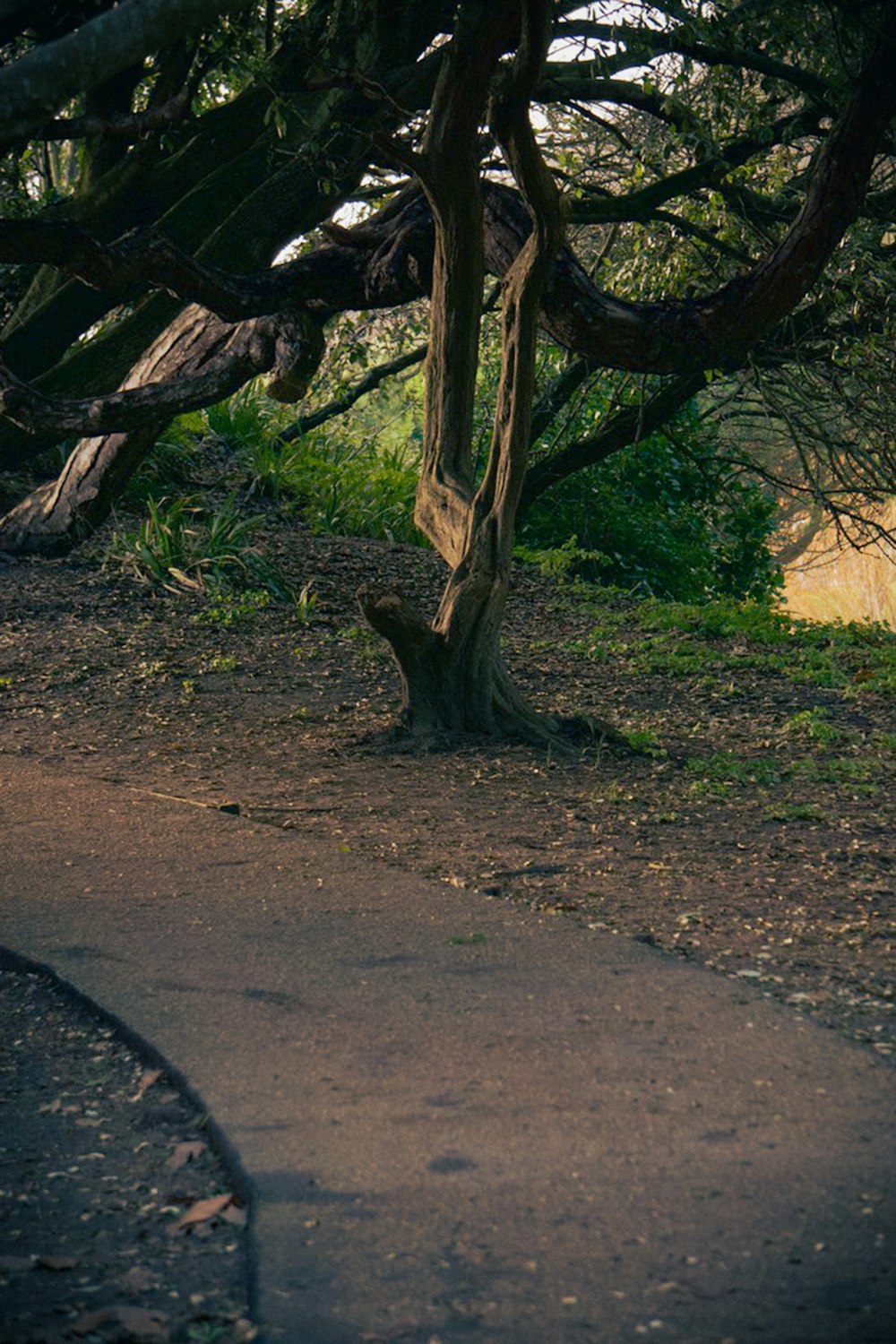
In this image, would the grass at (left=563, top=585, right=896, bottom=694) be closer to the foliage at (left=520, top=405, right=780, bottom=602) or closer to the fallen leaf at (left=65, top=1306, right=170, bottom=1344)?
the foliage at (left=520, top=405, right=780, bottom=602)

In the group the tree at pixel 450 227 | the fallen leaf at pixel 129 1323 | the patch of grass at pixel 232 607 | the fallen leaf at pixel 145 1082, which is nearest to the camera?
the fallen leaf at pixel 129 1323

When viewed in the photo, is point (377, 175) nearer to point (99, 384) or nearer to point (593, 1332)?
point (99, 384)

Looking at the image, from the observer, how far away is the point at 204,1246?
2787 millimetres

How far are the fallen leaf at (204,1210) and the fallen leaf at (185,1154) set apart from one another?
184mm

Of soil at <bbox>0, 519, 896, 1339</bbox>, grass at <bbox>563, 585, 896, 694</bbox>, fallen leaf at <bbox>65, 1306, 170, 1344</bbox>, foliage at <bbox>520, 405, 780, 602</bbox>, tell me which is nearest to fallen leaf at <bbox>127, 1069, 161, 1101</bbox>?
soil at <bbox>0, 519, 896, 1339</bbox>

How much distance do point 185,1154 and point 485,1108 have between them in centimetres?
68

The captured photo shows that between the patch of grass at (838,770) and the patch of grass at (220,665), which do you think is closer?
the patch of grass at (838,770)

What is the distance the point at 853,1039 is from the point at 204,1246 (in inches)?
68.3

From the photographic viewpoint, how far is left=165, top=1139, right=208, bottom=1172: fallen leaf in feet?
10.3

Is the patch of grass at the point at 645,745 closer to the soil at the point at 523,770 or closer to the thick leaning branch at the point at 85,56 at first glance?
the soil at the point at 523,770

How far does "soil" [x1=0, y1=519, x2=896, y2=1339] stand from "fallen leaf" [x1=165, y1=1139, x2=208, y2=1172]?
2.3 inches

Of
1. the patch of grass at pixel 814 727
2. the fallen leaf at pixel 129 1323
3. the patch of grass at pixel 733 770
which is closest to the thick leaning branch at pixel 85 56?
the fallen leaf at pixel 129 1323

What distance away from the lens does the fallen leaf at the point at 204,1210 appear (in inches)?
113

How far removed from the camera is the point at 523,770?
21.0ft
